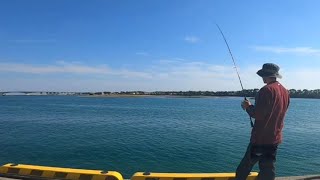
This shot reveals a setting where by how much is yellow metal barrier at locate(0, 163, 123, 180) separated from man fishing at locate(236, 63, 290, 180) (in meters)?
2.79

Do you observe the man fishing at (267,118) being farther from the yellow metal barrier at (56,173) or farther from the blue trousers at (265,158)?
the yellow metal barrier at (56,173)

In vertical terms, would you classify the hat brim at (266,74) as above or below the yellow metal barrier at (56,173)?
above

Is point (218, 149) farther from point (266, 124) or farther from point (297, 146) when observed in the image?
point (266, 124)

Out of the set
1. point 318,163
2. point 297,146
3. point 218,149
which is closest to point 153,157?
point 218,149

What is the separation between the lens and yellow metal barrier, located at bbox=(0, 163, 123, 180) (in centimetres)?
721

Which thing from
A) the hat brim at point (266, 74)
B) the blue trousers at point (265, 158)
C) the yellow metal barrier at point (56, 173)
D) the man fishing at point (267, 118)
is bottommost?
the yellow metal barrier at point (56, 173)

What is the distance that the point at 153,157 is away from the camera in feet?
70.8

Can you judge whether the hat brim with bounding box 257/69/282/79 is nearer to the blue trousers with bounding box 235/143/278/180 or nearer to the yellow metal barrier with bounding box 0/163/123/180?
the blue trousers with bounding box 235/143/278/180

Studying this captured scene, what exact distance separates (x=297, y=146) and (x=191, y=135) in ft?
29.8

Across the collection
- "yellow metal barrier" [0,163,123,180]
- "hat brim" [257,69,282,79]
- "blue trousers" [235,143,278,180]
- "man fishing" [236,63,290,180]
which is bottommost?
"yellow metal barrier" [0,163,123,180]

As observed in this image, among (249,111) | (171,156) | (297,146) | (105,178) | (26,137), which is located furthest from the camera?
(26,137)

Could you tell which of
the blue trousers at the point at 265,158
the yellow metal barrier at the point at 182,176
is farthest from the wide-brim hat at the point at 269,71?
the yellow metal barrier at the point at 182,176

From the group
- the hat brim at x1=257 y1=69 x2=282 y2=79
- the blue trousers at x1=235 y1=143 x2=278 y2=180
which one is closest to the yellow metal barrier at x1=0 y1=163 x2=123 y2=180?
the blue trousers at x1=235 y1=143 x2=278 y2=180

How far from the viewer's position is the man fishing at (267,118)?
5494 mm
